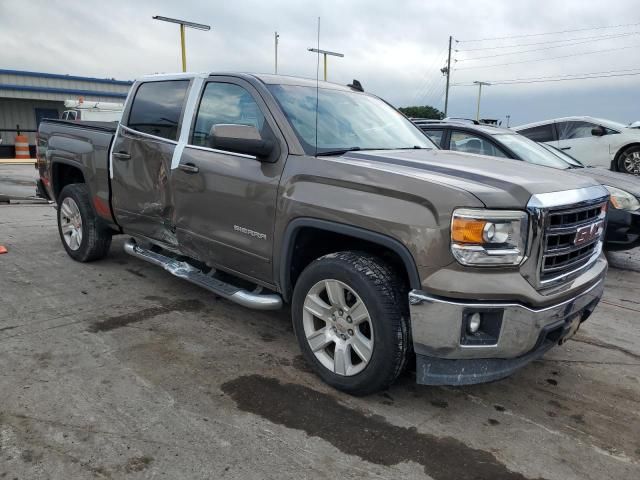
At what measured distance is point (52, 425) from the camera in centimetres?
277

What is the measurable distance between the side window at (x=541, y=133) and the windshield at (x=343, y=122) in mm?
Result: 7138

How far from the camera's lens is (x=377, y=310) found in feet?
9.45

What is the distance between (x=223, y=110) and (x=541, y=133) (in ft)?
28.1

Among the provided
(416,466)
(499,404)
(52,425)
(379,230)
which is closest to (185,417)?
(52,425)

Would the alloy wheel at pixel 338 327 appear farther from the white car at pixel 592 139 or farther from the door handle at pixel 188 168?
the white car at pixel 592 139

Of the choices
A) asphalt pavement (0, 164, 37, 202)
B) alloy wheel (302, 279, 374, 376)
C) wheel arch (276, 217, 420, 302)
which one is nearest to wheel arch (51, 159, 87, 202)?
wheel arch (276, 217, 420, 302)

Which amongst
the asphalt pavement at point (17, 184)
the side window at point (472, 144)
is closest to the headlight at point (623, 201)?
the side window at point (472, 144)

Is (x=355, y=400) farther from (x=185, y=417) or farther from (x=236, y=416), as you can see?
(x=185, y=417)

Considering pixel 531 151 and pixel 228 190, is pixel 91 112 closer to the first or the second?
pixel 531 151

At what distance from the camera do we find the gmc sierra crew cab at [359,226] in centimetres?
269

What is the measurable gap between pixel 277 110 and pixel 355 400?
1932mm

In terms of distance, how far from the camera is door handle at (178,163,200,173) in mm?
3988

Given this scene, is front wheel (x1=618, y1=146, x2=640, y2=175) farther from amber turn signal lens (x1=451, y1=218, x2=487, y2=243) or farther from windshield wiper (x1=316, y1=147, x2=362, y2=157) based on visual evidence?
amber turn signal lens (x1=451, y1=218, x2=487, y2=243)

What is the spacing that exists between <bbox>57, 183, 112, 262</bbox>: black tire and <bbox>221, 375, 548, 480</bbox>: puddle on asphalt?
304 centimetres
